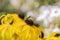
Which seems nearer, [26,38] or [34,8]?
[26,38]

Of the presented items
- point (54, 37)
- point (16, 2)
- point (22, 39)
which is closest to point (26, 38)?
point (22, 39)

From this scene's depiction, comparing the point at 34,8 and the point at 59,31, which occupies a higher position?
the point at 34,8

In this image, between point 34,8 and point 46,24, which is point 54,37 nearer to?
point 46,24

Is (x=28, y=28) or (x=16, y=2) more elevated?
(x=16, y=2)

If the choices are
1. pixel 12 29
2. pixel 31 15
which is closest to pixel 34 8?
pixel 31 15

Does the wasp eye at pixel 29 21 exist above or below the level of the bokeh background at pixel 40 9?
below

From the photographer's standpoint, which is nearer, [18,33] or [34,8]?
[18,33]

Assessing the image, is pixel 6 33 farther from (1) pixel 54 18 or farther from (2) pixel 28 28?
(1) pixel 54 18

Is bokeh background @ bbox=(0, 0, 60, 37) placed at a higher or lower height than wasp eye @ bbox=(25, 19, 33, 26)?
higher

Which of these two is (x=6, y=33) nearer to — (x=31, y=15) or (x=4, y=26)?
(x=4, y=26)
